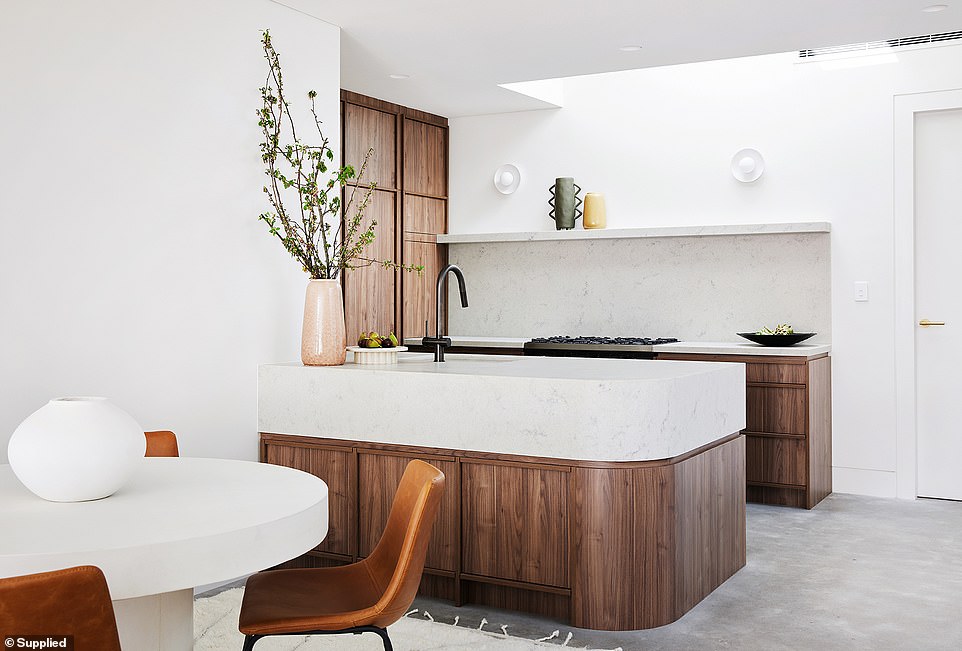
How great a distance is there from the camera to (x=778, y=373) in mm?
5070

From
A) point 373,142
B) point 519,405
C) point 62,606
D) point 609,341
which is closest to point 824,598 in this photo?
point 519,405

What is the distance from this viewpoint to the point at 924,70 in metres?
5.32

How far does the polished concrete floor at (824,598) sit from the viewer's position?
310cm

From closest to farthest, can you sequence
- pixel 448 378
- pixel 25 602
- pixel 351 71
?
pixel 25 602 < pixel 448 378 < pixel 351 71

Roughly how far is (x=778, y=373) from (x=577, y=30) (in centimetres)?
214

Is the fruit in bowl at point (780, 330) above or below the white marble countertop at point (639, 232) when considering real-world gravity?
below

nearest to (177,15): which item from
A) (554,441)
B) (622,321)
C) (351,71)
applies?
(351,71)

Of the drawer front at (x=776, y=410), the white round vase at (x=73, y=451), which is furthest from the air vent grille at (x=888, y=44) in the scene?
the white round vase at (x=73, y=451)

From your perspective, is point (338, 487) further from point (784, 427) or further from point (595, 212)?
point (595, 212)

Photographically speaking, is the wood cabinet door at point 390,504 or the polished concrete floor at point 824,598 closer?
the polished concrete floor at point 824,598

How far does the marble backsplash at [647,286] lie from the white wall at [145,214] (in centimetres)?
261

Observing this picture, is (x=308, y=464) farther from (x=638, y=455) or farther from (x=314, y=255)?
(x=638, y=455)

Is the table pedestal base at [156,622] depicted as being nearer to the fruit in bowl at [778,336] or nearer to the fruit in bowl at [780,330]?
the fruit in bowl at [778,336]

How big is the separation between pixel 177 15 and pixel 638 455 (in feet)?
7.75
